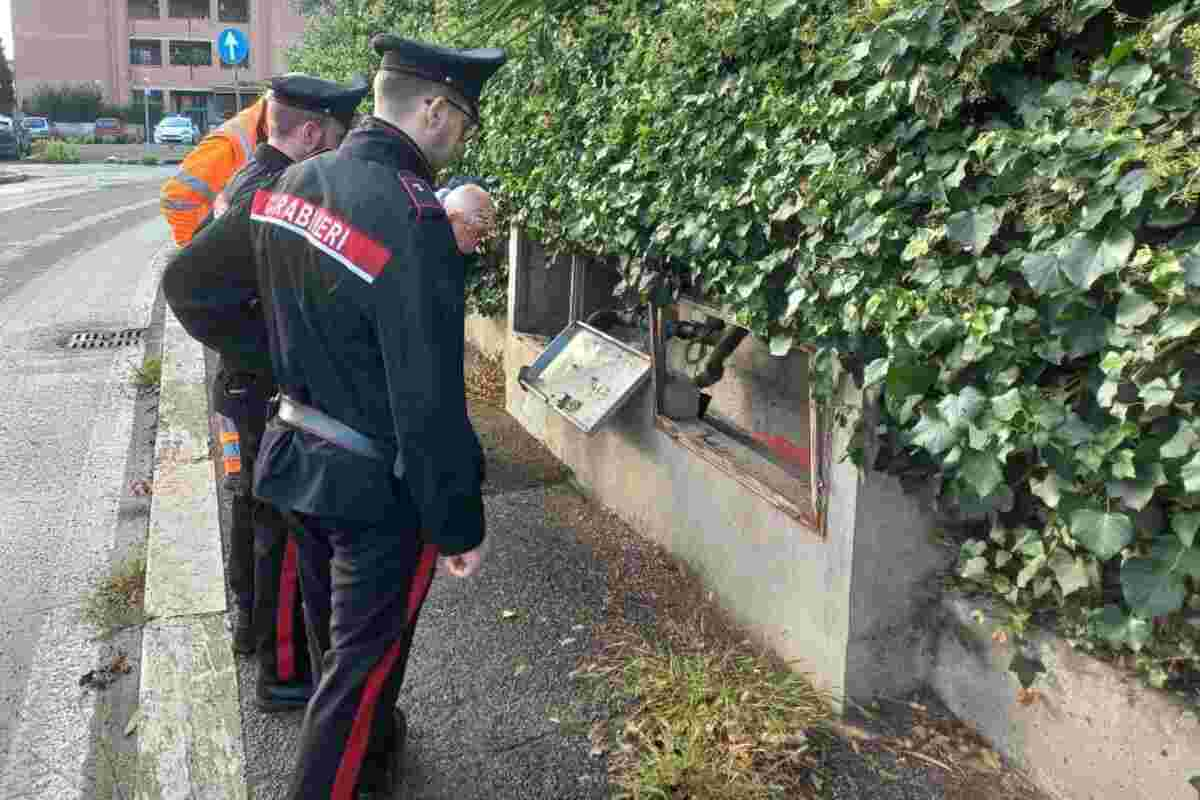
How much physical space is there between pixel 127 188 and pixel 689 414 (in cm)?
2617

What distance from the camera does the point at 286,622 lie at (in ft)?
10.8

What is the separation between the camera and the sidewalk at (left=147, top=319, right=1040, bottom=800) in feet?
9.39

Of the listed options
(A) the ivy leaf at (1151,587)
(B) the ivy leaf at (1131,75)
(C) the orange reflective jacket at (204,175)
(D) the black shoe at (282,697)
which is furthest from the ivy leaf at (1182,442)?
(C) the orange reflective jacket at (204,175)

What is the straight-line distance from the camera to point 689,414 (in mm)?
4250

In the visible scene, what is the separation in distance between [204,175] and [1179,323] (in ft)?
12.2

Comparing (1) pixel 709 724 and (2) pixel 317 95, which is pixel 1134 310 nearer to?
(1) pixel 709 724

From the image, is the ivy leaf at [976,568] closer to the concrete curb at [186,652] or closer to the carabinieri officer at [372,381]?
the carabinieri officer at [372,381]

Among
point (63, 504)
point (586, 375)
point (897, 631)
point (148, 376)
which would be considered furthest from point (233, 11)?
point (897, 631)

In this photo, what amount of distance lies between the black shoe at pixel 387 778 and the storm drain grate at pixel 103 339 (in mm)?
6855

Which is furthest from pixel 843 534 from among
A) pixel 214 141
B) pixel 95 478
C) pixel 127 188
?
pixel 127 188

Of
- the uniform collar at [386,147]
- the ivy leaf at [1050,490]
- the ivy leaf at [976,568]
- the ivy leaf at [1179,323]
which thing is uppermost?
the uniform collar at [386,147]

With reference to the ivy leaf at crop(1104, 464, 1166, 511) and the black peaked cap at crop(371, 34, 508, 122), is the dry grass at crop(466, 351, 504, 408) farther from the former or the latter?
the ivy leaf at crop(1104, 464, 1166, 511)

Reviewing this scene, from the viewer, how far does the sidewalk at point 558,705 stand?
2.86m

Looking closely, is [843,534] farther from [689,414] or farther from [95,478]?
[95,478]
